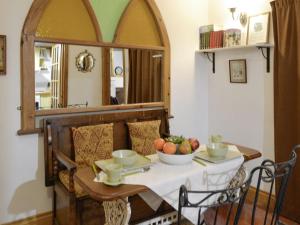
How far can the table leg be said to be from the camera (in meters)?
1.65

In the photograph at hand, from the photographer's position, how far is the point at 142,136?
284cm

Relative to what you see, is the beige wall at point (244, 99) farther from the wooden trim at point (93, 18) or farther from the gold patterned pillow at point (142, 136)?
the wooden trim at point (93, 18)

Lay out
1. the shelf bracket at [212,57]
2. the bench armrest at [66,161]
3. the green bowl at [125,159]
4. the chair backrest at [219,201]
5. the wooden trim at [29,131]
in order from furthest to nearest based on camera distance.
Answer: the shelf bracket at [212,57], the wooden trim at [29,131], the bench armrest at [66,161], the green bowl at [125,159], the chair backrest at [219,201]

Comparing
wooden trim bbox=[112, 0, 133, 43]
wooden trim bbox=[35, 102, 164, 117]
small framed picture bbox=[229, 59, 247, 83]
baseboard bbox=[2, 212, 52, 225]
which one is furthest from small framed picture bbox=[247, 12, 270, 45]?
baseboard bbox=[2, 212, 52, 225]

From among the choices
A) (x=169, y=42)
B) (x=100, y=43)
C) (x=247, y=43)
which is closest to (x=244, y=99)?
(x=247, y=43)

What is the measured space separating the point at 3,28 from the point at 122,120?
1.27 metres

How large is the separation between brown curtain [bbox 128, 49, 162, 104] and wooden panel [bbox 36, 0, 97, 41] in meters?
0.50

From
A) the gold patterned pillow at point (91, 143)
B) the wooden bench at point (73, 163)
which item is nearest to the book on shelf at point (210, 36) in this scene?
the wooden bench at point (73, 163)

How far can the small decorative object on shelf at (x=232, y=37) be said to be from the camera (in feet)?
10.4

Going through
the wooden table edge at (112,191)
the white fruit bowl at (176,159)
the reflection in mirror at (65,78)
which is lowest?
the wooden table edge at (112,191)

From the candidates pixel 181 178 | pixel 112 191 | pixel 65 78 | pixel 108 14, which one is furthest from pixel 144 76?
pixel 112 191

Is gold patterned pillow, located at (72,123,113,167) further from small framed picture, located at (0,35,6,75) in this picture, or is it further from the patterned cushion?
small framed picture, located at (0,35,6,75)

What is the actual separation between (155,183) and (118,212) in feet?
0.94

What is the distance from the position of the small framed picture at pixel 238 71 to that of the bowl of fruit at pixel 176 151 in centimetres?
162
